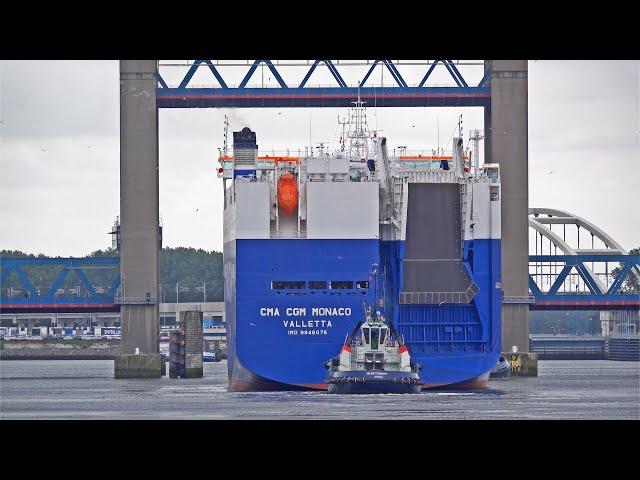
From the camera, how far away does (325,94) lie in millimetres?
79625

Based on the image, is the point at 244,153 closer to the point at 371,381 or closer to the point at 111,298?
the point at 371,381

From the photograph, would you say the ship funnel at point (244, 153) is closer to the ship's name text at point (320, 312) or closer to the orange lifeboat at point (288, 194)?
the orange lifeboat at point (288, 194)

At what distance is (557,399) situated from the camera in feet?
183

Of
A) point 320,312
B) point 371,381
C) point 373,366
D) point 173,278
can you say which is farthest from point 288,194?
point 173,278

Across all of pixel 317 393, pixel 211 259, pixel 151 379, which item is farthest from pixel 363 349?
pixel 211 259

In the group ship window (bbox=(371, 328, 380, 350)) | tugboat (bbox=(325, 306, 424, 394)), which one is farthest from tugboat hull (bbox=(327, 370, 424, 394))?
ship window (bbox=(371, 328, 380, 350))

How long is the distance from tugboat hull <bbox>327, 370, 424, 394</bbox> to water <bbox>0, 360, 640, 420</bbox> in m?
0.45

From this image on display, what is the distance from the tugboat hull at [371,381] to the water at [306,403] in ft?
1.46

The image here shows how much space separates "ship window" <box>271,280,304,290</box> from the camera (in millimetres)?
55062

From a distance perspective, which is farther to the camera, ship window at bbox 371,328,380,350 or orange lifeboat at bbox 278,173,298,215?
orange lifeboat at bbox 278,173,298,215

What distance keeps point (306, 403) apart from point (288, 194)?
1034 centimetres

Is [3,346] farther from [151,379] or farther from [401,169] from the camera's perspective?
[401,169]

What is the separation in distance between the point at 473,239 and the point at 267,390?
9164 millimetres

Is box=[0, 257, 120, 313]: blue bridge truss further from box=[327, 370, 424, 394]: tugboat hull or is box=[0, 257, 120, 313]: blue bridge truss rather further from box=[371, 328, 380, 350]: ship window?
box=[371, 328, 380, 350]: ship window
